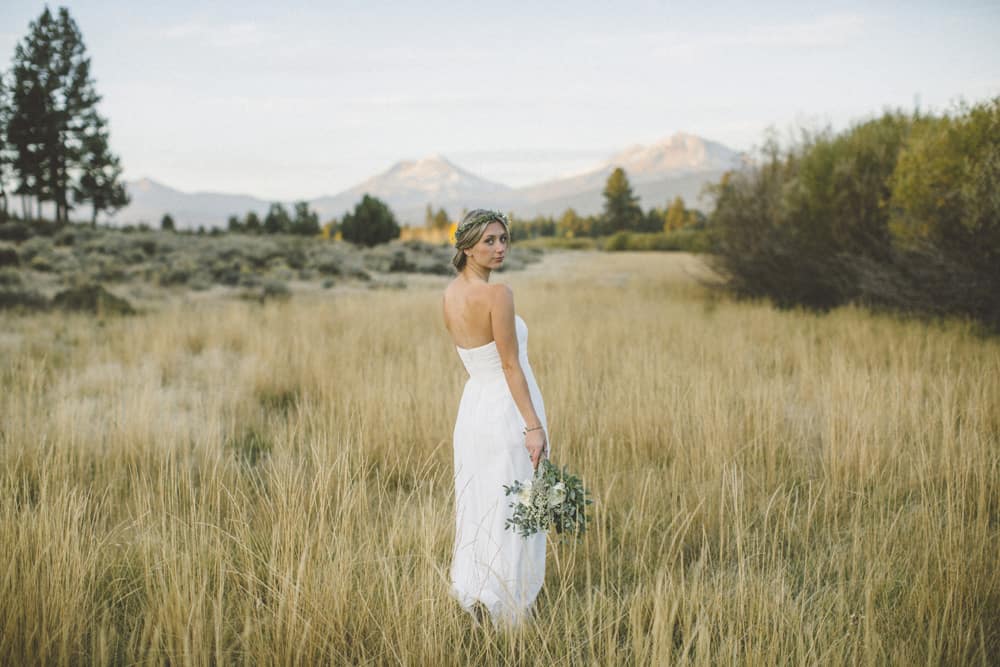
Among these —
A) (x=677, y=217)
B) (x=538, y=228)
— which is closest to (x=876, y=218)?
(x=677, y=217)

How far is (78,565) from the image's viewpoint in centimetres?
263

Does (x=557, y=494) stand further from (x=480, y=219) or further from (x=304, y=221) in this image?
(x=304, y=221)

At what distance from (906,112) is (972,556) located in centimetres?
1198

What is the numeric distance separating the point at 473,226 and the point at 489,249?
0.12 metres

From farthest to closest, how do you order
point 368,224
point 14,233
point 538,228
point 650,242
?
point 538,228 → point 650,242 → point 368,224 → point 14,233

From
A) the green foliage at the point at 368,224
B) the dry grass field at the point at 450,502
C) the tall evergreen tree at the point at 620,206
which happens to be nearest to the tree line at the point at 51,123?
the green foliage at the point at 368,224

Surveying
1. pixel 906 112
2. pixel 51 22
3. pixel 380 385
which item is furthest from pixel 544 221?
pixel 380 385

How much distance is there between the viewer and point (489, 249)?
2.62m

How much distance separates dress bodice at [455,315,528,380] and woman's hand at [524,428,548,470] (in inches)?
11.6

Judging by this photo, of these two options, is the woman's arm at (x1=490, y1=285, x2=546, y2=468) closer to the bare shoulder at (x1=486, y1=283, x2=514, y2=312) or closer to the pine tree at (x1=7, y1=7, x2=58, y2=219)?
the bare shoulder at (x1=486, y1=283, x2=514, y2=312)

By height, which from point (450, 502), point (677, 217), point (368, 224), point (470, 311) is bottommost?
point (450, 502)

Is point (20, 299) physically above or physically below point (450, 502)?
above

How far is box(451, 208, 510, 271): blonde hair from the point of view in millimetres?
2627

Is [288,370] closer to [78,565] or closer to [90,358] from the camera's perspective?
[90,358]
